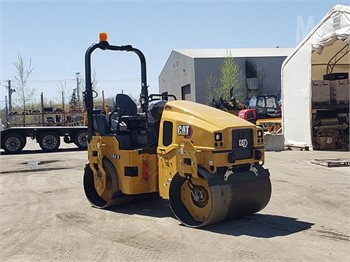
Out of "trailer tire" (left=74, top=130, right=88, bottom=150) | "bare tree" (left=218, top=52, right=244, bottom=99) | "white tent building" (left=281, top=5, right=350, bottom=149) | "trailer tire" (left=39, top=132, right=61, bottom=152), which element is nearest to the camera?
"white tent building" (left=281, top=5, right=350, bottom=149)

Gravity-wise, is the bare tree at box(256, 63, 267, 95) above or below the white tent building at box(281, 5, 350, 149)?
above

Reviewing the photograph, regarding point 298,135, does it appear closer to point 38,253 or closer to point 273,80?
point 38,253

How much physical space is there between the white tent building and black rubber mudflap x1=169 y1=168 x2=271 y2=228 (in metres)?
9.97

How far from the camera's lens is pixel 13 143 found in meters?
20.2

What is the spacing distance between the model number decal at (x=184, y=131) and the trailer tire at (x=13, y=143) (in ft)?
50.8

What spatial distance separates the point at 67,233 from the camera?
615cm

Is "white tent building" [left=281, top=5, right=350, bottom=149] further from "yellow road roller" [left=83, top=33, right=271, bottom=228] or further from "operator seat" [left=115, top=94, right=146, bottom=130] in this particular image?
"yellow road roller" [left=83, top=33, right=271, bottom=228]

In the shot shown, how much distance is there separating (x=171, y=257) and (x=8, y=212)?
12.3ft

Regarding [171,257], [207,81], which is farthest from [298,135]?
[207,81]

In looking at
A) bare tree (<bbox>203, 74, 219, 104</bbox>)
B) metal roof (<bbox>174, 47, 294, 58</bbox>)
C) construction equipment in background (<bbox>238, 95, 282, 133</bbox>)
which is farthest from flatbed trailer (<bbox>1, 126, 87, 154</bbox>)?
metal roof (<bbox>174, 47, 294, 58</bbox>)

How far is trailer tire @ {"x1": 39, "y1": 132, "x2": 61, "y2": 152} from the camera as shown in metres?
20.4

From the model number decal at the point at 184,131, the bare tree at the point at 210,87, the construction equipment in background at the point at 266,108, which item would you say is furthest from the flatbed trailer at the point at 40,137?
the bare tree at the point at 210,87

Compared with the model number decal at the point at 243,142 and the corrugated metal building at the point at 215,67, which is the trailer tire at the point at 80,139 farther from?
the corrugated metal building at the point at 215,67

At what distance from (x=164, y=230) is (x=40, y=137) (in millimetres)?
15493
